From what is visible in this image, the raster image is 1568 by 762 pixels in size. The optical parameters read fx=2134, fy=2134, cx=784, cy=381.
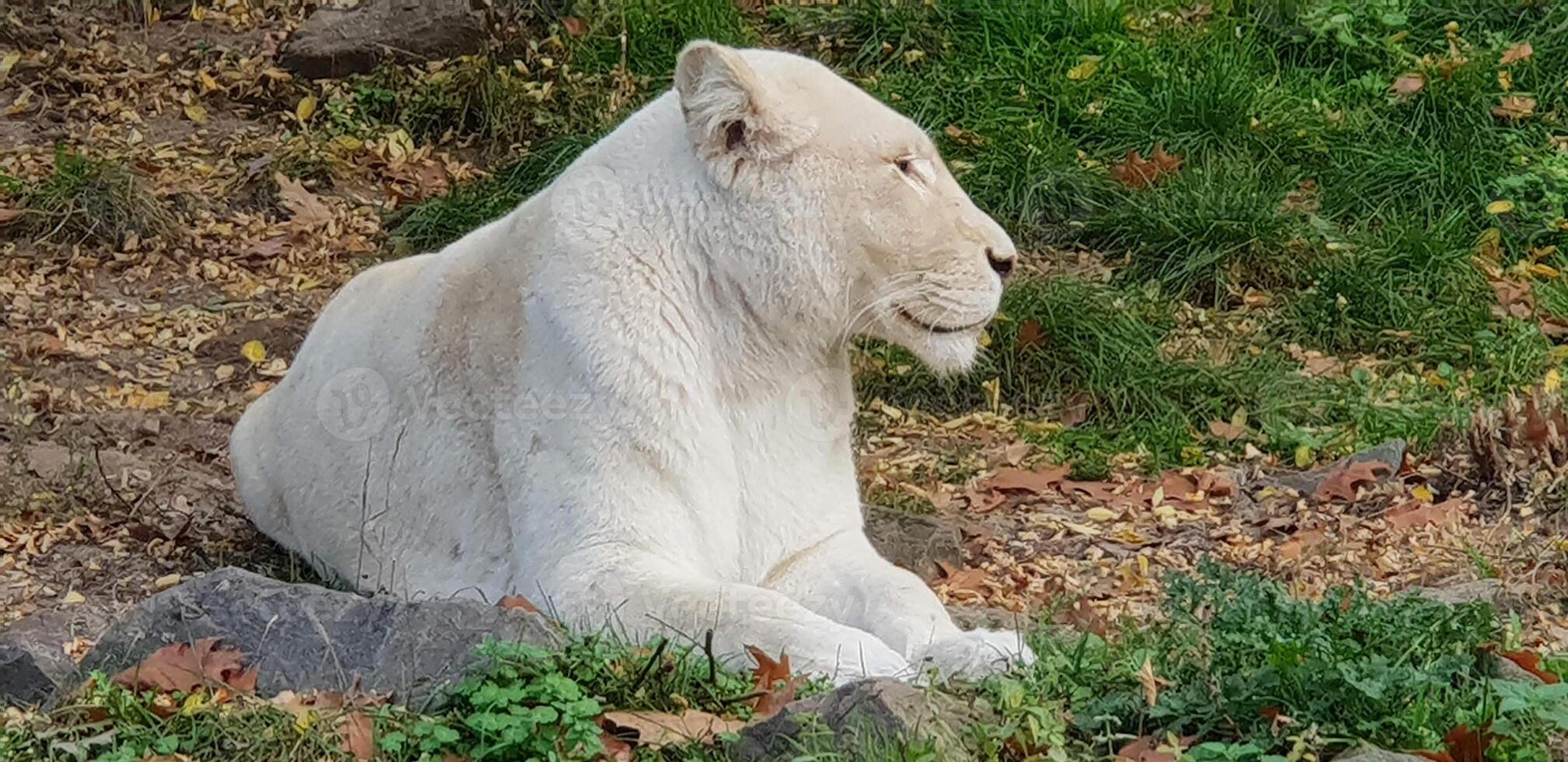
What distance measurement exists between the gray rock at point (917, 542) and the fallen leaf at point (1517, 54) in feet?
15.4

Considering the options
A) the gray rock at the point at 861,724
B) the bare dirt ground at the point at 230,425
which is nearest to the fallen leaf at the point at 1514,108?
the bare dirt ground at the point at 230,425

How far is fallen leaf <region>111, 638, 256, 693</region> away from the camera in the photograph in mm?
3947

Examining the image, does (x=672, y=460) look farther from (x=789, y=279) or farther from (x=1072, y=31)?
(x=1072, y=31)

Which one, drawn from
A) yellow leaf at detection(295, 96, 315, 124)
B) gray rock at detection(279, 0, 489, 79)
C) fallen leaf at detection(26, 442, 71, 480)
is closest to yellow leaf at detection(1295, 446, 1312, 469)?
fallen leaf at detection(26, 442, 71, 480)

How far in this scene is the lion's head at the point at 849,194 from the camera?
15.5ft

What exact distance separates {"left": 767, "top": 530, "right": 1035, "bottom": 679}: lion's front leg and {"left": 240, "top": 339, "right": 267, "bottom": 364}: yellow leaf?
3585 millimetres

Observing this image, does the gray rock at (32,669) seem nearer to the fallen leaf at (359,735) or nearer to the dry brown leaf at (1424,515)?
the fallen leaf at (359,735)

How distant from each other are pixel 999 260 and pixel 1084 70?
185 inches

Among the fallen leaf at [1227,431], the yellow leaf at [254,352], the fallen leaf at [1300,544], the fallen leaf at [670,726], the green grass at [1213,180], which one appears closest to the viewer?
the fallen leaf at [670,726]

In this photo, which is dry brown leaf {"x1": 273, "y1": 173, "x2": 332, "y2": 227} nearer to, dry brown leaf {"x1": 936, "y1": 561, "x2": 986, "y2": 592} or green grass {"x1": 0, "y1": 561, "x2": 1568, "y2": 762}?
dry brown leaf {"x1": 936, "y1": 561, "x2": 986, "y2": 592}

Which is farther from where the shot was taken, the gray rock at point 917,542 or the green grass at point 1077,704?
the gray rock at point 917,542

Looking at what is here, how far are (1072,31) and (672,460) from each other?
552cm

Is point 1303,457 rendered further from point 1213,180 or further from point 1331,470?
point 1213,180

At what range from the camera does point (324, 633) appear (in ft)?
13.6
